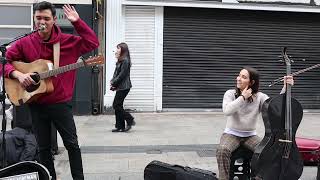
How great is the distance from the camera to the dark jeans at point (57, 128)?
4.84 m

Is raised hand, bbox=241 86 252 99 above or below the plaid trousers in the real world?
above

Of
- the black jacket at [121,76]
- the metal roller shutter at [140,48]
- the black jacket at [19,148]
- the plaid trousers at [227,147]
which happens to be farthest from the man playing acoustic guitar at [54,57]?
the metal roller shutter at [140,48]

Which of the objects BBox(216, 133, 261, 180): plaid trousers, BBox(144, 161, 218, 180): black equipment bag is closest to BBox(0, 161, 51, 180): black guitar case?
BBox(144, 161, 218, 180): black equipment bag

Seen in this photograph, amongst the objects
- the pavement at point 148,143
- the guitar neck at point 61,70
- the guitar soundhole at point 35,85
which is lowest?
the pavement at point 148,143

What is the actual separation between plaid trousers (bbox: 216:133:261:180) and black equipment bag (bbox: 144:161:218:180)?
1.76 ft

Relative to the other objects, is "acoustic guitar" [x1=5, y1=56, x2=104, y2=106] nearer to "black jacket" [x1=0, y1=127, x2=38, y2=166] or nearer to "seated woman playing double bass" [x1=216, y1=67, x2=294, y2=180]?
"black jacket" [x1=0, y1=127, x2=38, y2=166]

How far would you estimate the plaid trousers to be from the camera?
5.17 m

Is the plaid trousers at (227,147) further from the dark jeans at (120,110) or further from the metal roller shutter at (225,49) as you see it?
the metal roller shutter at (225,49)

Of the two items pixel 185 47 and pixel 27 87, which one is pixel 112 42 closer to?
pixel 185 47

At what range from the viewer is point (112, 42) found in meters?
12.2

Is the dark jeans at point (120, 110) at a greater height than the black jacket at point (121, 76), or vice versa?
the black jacket at point (121, 76)

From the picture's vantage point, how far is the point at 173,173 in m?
4.57

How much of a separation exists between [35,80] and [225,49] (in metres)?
8.85

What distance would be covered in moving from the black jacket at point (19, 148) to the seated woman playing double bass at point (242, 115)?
1.91 metres
